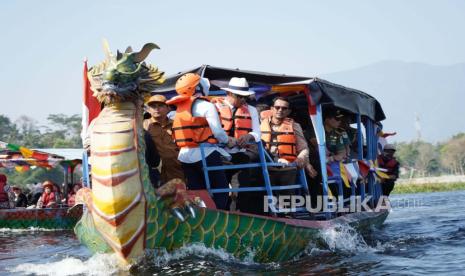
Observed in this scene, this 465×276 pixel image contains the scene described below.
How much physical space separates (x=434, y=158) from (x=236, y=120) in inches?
3448

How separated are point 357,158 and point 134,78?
18.8 ft

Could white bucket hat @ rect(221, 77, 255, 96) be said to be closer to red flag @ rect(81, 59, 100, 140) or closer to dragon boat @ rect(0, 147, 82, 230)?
red flag @ rect(81, 59, 100, 140)

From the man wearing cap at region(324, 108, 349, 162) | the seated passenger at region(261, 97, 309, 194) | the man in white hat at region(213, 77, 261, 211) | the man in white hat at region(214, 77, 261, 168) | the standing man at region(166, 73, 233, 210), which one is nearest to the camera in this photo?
the standing man at region(166, 73, 233, 210)

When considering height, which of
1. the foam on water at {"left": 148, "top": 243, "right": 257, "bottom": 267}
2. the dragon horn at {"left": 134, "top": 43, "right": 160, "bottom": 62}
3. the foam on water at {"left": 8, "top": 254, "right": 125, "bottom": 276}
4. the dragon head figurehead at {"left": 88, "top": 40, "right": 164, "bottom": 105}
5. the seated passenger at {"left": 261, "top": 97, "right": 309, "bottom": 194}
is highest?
the dragon horn at {"left": 134, "top": 43, "right": 160, "bottom": 62}

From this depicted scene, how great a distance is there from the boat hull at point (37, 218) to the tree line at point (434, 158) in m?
53.4

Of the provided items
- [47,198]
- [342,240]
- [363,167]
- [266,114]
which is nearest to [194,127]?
[266,114]

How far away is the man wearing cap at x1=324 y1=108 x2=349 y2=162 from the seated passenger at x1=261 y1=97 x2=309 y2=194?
144cm

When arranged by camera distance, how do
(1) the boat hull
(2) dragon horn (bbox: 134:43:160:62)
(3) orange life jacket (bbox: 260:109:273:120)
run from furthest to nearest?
1. (1) the boat hull
2. (3) orange life jacket (bbox: 260:109:273:120)
3. (2) dragon horn (bbox: 134:43:160:62)

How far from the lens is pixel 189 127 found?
6727mm

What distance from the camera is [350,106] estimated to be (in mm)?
9016

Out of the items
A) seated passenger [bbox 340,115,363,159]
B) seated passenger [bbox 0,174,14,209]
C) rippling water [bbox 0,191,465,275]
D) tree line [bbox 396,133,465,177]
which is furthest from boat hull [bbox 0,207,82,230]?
tree line [bbox 396,133,465,177]

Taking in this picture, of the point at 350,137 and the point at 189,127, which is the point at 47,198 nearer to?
the point at 350,137

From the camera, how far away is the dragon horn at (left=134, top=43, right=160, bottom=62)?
5828 mm

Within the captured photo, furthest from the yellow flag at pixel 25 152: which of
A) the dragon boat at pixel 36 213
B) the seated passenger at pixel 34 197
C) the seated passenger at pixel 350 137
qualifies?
the seated passenger at pixel 350 137
